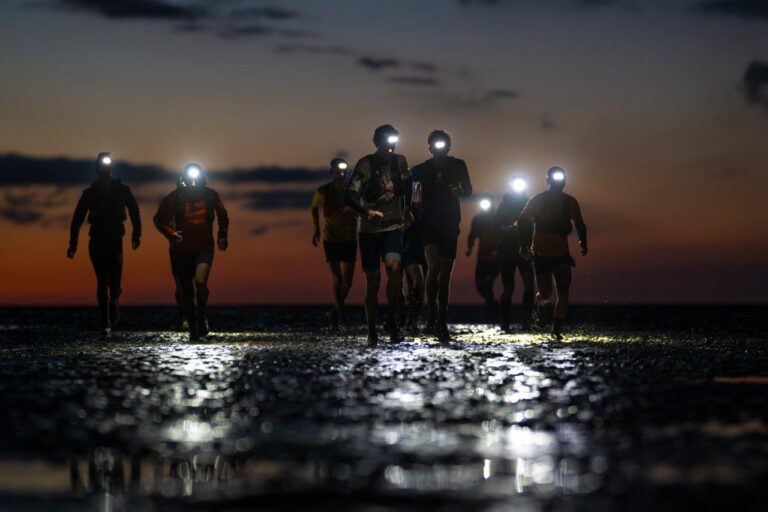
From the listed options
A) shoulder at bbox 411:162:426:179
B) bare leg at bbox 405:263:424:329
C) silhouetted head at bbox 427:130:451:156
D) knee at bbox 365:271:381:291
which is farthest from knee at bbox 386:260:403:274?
bare leg at bbox 405:263:424:329

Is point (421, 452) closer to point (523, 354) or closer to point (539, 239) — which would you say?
point (523, 354)

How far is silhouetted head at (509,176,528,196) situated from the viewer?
1895cm

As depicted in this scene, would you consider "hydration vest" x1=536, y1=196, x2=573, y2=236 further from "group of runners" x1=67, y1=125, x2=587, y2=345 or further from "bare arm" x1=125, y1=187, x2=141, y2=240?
"bare arm" x1=125, y1=187, x2=141, y2=240

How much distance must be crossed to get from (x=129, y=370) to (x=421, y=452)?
5051 millimetres

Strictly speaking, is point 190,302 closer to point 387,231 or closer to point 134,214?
point 134,214

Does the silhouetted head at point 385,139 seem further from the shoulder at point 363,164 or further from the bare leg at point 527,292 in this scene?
the bare leg at point 527,292

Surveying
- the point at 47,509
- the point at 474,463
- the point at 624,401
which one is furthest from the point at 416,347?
the point at 47,509

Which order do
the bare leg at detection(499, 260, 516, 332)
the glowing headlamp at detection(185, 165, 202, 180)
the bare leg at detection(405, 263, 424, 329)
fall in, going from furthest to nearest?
the bare leg at detection(499, 260, 516, 332) < the bare leg at detection(405, 263, 424, 329) < the glowing headlamp at detection(185, 165, 202, 180)

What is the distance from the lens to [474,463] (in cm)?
499

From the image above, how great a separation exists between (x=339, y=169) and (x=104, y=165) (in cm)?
361

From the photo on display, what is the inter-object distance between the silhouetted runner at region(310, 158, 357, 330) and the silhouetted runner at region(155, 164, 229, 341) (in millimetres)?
3494

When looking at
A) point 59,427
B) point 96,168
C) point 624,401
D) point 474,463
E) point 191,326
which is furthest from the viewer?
point 96,168

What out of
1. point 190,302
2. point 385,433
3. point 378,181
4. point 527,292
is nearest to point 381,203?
point 378,181

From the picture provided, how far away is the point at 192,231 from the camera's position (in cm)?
1511
